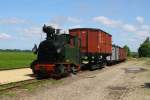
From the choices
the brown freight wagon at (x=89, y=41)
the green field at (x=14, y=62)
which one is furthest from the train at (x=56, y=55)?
the green field at (x=14, y=62)

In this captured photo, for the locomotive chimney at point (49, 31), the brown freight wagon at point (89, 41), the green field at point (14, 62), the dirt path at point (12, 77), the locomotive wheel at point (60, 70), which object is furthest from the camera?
the green field at point (14, 62)

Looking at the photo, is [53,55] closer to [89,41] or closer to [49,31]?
[49,31]

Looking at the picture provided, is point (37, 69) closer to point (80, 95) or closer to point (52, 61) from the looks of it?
point (52, 61)

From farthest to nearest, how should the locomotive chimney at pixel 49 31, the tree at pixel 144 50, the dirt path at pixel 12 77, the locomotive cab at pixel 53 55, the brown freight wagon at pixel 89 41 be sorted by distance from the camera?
the tree at pixel 144 50, the brown freight wagon at pixel 89 41, the locomotive chimney at pixel 49 31, the locomotive cab at pixel 53 55, the dirt path at pixel 12 77

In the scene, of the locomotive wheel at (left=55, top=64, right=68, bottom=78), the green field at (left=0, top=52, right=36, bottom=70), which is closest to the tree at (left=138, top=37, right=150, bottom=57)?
the green field at (left=0, top=52, right=36, bottom=70)

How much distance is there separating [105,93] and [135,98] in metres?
1.66

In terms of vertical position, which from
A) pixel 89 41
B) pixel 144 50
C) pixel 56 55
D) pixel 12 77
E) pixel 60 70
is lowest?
pixel 12 77

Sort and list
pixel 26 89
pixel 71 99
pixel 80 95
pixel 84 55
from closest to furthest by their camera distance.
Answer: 1. pixel 71 99
2. pixel 80 95
3. pixel 26 89
4. pixel 84 55

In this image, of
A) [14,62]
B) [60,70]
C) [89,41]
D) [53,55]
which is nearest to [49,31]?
[53,55]

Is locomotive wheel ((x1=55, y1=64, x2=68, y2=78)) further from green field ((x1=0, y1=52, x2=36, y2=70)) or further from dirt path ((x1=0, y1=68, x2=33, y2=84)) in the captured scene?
green field ((x1=0, y1=52, x2=36, y2=70))

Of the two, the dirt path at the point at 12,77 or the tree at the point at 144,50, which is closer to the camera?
the dirt path at the point at 12,77

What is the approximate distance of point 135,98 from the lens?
1289cm

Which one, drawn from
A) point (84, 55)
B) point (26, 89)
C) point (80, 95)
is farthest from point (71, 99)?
point (84, 55)

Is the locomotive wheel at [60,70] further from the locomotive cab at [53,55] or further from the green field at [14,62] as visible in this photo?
the green field at [14,62]
